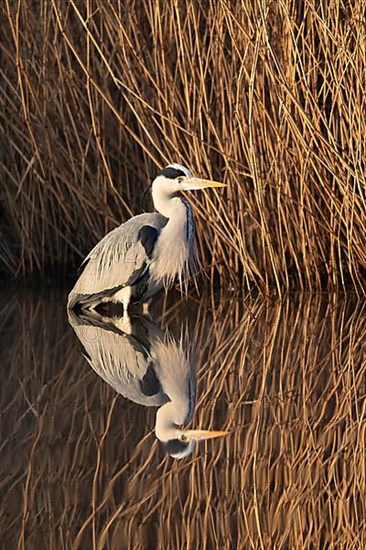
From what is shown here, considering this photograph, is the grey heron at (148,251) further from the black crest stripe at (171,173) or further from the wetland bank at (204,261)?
the wetland bank at (204,261)

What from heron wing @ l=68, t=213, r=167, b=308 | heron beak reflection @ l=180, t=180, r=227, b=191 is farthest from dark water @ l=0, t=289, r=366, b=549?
heron beak reflection @ l=180, t=180, r=227, b=191

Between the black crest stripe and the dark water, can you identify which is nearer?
the dark water

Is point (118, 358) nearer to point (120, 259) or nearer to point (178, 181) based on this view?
point (120, 259)

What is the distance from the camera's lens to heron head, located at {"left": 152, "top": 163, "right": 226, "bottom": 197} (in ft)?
22.9

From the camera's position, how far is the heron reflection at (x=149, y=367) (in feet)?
14.5

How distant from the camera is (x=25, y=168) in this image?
8.18 m

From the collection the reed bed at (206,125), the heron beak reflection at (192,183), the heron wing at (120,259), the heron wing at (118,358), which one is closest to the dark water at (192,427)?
the heron wing at (118,358)

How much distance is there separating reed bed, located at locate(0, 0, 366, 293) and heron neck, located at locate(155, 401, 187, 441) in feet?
7.52

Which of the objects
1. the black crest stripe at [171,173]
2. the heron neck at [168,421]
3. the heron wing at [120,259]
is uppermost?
the heron neck at [168,421]

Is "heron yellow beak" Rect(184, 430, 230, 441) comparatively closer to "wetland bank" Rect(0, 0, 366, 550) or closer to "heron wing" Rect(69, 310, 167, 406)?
"wetland bank" Rect(0, 0, 366, 550)

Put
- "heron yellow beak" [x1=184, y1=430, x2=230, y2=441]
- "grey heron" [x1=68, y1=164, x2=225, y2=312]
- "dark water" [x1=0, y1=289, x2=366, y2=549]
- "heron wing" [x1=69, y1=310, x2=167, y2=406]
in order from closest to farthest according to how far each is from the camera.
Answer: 1. "dark water" [x1=0, y1=289, x2=366, y2=549]
2. "heron yellow beak" [x1=184, y1=430, x2=230, y2=441]
3. "heron wing" [x1=69, y1=310, x2=167, y2=406]
4. "grey heron" [x1=68, y1=164, x2=225, y2=312]

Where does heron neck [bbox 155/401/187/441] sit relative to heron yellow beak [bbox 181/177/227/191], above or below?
above

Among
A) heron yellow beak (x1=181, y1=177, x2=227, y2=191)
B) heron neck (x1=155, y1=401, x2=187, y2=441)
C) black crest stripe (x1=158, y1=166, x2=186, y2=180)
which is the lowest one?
heron yellow beak (x1=181, y1=177, x2=227, y2=191)

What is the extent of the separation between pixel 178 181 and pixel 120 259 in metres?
0.55
